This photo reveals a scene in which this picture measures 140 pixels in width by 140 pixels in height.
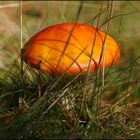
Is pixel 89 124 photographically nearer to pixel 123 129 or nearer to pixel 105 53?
pixel 123 129

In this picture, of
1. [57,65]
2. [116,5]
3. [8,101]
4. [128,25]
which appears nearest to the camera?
[57,65]

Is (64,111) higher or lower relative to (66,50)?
lower

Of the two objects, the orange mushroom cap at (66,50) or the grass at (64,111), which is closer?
the grass at (64,111)

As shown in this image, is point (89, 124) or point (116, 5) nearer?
point (89, 124)

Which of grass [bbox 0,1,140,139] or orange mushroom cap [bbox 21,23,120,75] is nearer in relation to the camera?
grass [bbox 0,1,140,139]

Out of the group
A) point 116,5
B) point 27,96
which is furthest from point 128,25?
point 27,96

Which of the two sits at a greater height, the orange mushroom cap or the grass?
the orange mushroom cap

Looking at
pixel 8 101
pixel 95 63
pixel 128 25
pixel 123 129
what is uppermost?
pixel 128 25

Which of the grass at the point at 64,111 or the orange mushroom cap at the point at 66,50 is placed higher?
the orange mushroom cap at the point at 66,50
